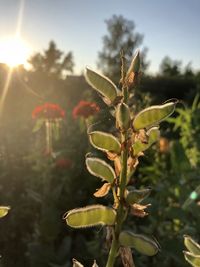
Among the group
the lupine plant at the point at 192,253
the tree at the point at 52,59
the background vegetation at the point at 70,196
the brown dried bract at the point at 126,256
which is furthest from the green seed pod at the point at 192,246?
the tree at the point at 52,59

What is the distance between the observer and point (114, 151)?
57 centimetres

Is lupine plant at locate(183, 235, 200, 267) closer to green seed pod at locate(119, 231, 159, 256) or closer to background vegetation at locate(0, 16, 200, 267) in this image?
green seed pod at locate(119, 231, 159, 256)

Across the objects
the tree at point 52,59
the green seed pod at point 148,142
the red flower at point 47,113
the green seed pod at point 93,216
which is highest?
the tree at point 52,59

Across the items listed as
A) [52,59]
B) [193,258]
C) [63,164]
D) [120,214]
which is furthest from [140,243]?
[52,59]

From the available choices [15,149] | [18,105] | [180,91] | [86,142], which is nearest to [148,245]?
[86,142]

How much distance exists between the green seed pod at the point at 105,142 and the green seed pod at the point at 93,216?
63 millimetres

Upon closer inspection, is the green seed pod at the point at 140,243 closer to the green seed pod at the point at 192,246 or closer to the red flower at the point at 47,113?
the green seed pod at the point at 192,246

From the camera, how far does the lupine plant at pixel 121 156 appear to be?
542mm

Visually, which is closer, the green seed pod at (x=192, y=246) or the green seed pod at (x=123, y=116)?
the green seed pod at (x=123, y=116)

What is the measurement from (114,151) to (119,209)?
0.06 m

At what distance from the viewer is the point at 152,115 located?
55cm

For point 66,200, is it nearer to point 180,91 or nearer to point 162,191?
point 162,191

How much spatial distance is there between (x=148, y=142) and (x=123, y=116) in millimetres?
42

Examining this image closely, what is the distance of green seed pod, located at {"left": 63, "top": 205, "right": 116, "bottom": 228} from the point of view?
541 mm
